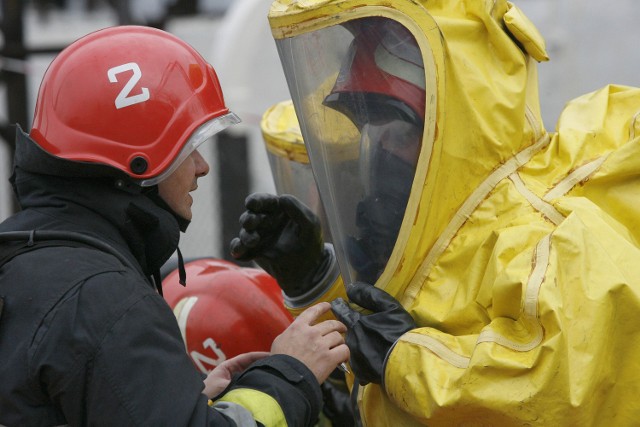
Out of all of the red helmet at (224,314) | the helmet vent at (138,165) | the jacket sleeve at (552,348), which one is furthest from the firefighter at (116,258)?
the red helmet at (224,314)

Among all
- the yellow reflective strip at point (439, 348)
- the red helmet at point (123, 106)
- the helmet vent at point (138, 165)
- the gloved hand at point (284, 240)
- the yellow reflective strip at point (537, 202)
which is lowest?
the gloved hand at point (284, 240)

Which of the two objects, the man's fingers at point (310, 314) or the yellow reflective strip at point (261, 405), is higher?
the man's fingers at point (310, 314)

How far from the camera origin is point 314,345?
7.71ft

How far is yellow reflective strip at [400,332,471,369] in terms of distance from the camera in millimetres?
2271

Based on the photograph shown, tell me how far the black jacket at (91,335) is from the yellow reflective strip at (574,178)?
757mm

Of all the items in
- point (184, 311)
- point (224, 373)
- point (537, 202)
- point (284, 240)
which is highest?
point (537, 202)

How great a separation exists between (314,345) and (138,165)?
1.87 ft

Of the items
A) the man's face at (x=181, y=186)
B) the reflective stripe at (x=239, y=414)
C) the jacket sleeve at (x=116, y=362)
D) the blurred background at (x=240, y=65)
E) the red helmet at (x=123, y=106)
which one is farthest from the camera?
the blurred background at (x=240, y=65)

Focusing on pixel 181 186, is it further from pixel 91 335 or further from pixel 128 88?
pixel 91 335

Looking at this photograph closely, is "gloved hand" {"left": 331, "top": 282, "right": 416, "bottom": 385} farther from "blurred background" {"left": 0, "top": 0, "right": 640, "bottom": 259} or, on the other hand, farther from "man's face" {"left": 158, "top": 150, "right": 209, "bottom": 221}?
"blurred background" {"left": 0, "top": 0, "right": 640, "bottom": 259}

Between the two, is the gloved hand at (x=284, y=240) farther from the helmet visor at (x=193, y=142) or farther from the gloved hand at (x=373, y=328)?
the helmet visor at (x=193, y=142)

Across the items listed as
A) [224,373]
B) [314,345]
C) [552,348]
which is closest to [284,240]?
[224,373]

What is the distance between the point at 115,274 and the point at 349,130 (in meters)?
0.79

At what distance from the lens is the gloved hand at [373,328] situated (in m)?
2.42
